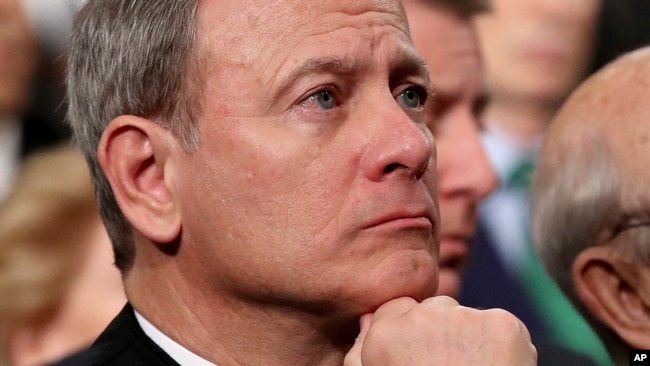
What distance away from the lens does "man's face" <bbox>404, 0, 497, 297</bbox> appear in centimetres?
443

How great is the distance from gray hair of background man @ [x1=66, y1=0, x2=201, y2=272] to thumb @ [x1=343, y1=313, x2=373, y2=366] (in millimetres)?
595

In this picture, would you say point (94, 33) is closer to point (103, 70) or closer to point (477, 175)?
point (103, 70)

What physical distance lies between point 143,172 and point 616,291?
1441mm

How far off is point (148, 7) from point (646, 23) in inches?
150

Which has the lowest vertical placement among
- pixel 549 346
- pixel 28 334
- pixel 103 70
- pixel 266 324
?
pixel 28 334

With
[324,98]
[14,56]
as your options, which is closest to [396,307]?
[324,98]

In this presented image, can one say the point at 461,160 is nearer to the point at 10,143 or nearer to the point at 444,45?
the point at 444,45

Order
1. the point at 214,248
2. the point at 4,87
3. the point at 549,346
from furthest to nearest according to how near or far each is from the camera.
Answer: the point at 4,87 → the point at 549,346 → the point at 214,248

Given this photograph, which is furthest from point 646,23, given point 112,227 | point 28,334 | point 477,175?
point 112,227

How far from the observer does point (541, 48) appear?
646cm

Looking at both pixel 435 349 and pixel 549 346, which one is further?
pixel 549 346

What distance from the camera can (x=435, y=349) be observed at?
2.86 m
